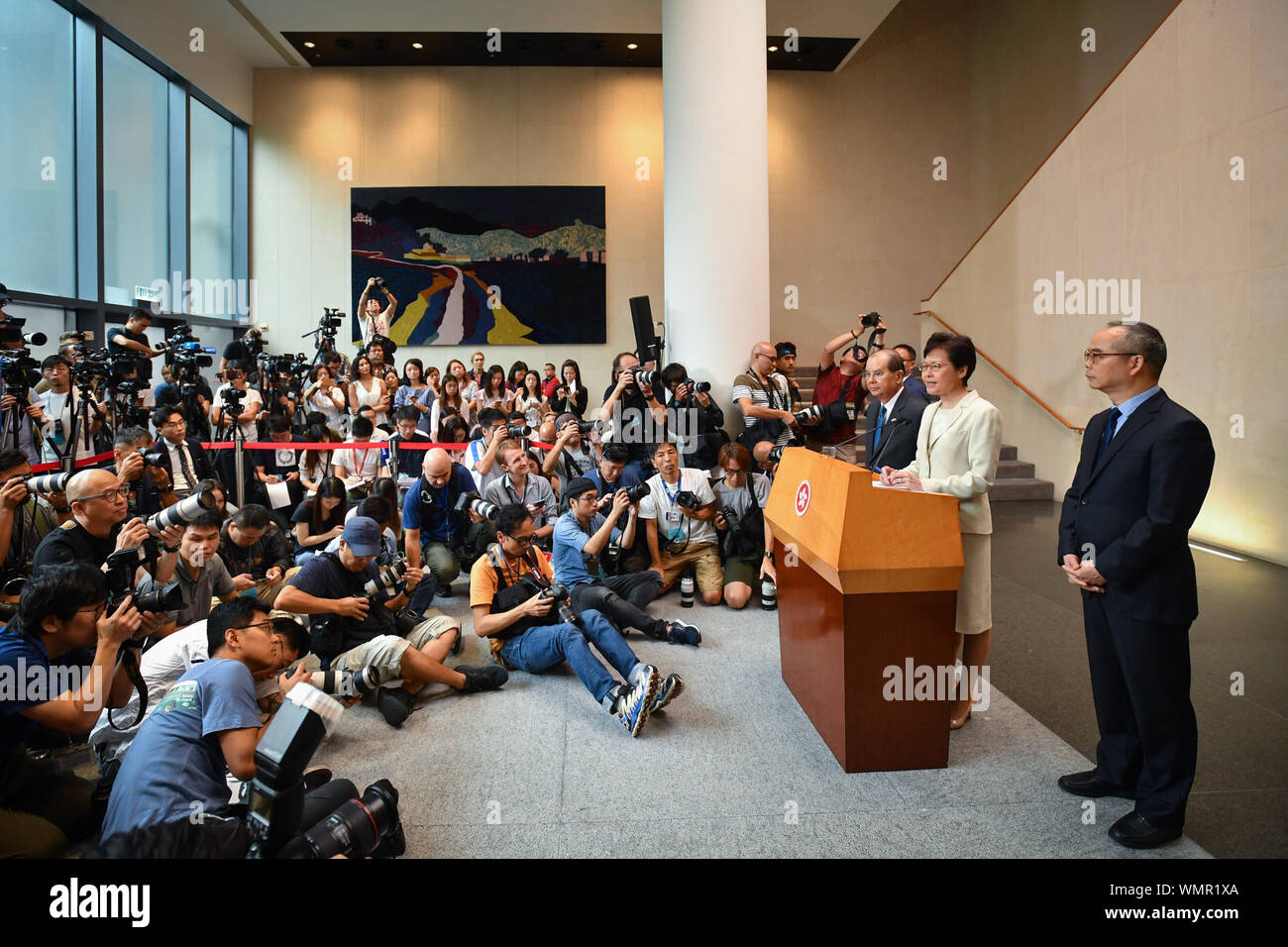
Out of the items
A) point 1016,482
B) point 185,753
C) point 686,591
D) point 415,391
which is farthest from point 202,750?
point 1016,482

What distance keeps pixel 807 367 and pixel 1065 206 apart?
13.5 feet

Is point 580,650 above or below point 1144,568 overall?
below

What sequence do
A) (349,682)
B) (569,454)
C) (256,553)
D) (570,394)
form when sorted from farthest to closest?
(570,394)
(569,454)
(256,553)
(349,682)

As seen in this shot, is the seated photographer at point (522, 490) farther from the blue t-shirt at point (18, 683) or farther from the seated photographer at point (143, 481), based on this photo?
the blue t-shirt at point (18, 683)

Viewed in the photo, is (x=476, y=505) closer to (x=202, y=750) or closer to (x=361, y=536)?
(x=361, y=536)

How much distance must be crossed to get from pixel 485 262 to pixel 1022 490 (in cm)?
762

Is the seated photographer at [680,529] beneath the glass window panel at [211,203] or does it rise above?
beneath

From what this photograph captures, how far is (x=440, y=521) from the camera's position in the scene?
16.6 ft

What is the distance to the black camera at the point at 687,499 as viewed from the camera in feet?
15.9

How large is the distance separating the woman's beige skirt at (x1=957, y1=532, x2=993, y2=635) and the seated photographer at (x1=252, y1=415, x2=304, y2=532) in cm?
459

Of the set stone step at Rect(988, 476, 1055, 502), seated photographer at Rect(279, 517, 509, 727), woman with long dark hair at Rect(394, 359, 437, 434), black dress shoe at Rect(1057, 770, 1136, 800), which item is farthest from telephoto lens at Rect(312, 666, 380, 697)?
stone step at Rect(988, 476, 1055, 502)

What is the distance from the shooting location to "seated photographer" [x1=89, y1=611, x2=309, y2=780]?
2494 mm

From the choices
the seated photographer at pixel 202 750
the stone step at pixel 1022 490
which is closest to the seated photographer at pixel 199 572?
the seated photographer at pixel 202 750

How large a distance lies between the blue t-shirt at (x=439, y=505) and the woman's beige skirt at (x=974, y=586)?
124 inches
